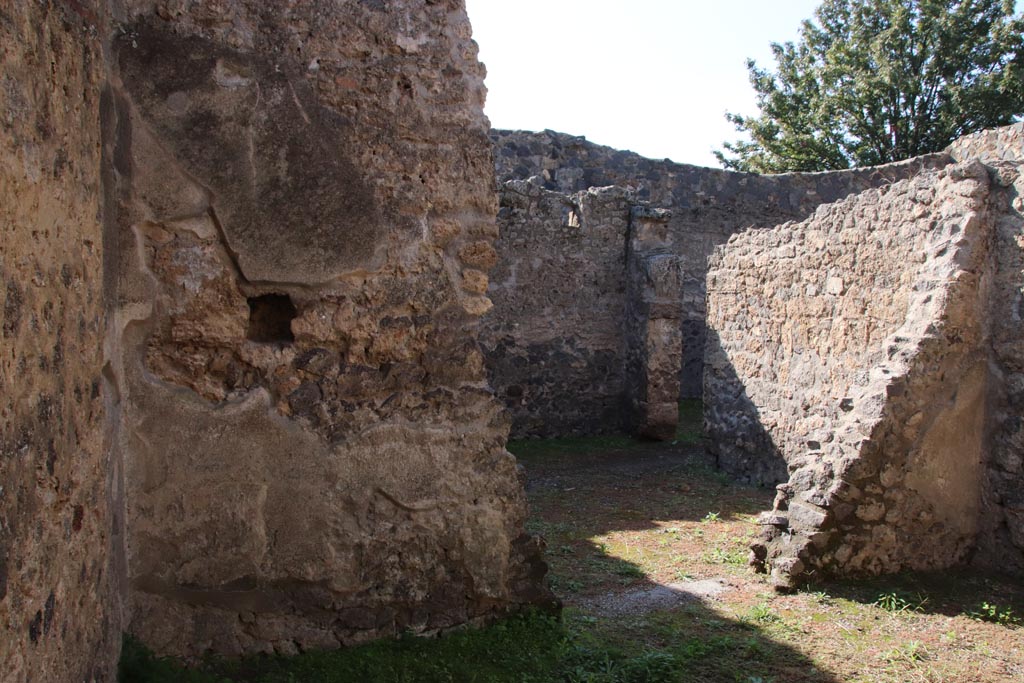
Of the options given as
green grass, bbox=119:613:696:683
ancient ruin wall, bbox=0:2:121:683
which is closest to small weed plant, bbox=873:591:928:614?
green grass, bbox=119:613:696:683

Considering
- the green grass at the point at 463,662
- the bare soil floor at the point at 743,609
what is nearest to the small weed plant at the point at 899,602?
the bare soil floor at the point at 743,609

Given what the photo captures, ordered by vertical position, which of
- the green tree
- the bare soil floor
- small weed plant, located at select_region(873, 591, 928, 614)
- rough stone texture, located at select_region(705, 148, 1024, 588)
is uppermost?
the green tree

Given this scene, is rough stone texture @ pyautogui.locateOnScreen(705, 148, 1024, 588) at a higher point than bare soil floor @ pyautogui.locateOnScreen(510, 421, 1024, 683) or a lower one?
higher

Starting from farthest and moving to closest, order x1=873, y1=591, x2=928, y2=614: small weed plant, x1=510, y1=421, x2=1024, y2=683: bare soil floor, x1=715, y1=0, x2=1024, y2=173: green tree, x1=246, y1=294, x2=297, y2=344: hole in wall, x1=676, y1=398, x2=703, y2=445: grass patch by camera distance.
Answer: x1=715, y1=0, x2=1024, y2=173: green tree
x1=676, y1=398, x2=703, y2=445: grass patch
x1=873, y1=591, x2=928, y2=614: small weed plant
x1=510, y1=421, x2=1024, y2=683: bare soil floor
x1=246, y1=294, x2=297, y2=344: hole in wall

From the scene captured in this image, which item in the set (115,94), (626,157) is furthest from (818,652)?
(626,157)

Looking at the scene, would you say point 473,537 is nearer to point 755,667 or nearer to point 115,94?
point 755,667

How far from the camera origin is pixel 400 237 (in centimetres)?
347

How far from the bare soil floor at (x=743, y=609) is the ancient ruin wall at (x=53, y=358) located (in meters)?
2.36

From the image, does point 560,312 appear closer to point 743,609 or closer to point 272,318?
point 743,609

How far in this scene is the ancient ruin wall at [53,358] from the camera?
1.94 m

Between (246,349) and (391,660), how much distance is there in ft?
4.20

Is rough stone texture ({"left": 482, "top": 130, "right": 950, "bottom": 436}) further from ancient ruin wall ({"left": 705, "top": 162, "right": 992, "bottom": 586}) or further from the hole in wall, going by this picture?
the hole in wall

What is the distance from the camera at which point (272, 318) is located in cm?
338

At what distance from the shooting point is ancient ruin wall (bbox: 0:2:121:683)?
6.35ft
